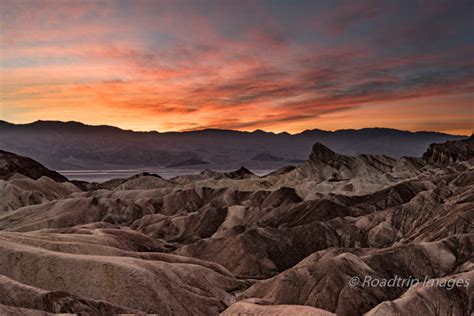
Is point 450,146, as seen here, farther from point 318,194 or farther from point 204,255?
point 204,255

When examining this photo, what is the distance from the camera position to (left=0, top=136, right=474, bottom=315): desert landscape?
4400 centimetres

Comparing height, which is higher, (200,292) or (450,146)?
(450,146)

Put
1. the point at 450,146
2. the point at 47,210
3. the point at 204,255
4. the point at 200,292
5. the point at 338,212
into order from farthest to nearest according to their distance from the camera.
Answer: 1. the point at 450,146
2. the point at 47,210
3. the point at 338,212
4. the point at 204,255
5. the point at 200,292

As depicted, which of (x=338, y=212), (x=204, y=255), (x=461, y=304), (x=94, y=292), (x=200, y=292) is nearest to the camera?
(x=461, y=304)

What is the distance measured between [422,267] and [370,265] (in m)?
7.05

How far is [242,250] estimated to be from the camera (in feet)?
255

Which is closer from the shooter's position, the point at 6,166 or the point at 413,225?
the point at 413,225

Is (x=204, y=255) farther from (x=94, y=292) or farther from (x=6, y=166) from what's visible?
(x=6, y=166)

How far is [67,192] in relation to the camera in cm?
16125

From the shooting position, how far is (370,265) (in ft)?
183

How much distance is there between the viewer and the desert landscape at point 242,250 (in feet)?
144

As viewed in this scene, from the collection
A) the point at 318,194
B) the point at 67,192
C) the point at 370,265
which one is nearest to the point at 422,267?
the point at 370,265

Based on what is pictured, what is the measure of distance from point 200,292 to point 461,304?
26820 millimetres

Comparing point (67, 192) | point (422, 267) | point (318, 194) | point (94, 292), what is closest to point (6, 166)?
point (67, 192)
